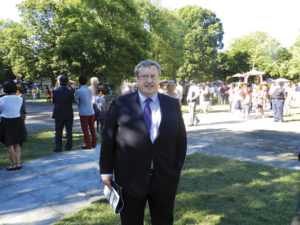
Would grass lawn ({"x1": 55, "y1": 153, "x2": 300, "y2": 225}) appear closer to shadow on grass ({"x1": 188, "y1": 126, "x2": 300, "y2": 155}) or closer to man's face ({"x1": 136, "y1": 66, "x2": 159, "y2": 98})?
shadow on grass ({"x1": 188, "y1": 126, "x2": 300, "y2": 155})

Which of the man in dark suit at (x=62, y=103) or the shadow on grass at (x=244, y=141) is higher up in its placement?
the man in dark suit at (x=62, y=103)

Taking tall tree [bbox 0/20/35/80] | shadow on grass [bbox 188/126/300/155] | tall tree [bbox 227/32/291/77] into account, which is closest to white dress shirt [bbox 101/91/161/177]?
shadow on grass [bbox 188/126/300/155]

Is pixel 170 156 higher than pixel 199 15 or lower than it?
lower

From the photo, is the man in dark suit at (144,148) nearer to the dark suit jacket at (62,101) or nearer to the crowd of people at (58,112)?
the crowd of people at (58,112)

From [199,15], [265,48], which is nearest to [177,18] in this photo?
[199,15]

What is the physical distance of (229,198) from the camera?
3.97 m

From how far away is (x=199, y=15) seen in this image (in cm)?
4572

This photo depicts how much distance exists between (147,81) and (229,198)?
2.73 m

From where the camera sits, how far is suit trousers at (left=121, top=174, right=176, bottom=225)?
7.25 ft

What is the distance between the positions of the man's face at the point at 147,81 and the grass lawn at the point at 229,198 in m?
1.99

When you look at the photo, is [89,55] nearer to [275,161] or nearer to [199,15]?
[275,161]

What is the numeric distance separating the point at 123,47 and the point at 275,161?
21.2m

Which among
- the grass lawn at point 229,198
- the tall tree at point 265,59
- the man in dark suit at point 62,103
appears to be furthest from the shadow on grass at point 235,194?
the tall tree at point 265,59

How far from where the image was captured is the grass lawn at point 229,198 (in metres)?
3.37
